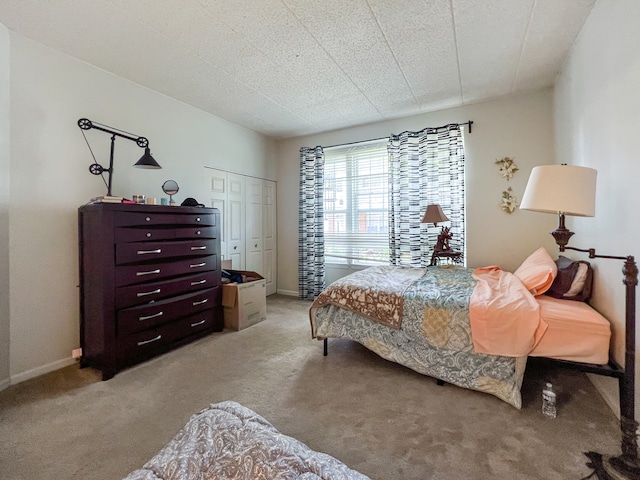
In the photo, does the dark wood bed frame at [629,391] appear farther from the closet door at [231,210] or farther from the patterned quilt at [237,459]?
the closet door at [231,210]

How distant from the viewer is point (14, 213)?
2.20m

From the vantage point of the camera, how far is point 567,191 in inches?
58.4

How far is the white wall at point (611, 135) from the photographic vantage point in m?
1.54

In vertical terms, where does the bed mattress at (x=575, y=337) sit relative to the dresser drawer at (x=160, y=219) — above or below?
below

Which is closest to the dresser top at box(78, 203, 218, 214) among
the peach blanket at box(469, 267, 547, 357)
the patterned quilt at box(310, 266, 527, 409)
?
the patterned quilt at box(310, 266, 527, 409)

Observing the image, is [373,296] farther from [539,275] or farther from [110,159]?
[110,159]

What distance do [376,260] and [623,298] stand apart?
108 inches

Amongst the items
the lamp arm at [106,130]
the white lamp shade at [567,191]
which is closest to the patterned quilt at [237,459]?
the white lamp shade at [567,191]

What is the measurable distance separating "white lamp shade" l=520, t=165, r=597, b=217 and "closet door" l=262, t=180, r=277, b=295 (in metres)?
3.87

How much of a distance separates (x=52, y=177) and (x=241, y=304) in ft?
6.72

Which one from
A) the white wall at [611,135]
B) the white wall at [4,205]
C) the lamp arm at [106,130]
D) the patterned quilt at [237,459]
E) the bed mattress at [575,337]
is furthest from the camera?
the lamp arm at [106,130]

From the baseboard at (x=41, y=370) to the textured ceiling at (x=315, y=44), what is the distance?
264cm

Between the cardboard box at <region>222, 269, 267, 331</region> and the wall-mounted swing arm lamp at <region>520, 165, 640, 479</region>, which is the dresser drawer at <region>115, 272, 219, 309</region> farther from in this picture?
the wall-mounted swing arm lamp at <region>520, 165, 640, 479</region>

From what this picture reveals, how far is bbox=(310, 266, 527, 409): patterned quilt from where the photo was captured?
1870mm
